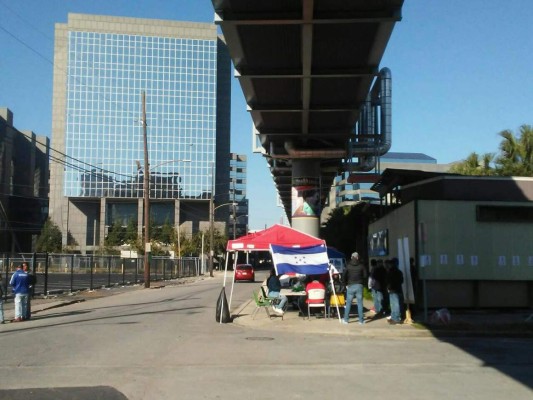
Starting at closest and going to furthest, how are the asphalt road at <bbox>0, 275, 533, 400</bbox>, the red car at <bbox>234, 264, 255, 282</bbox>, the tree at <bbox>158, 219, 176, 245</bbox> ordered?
the asphalt road at <bbox>0, 275, 533, 400</bbox> < the red car at <bbox>234, 264, 255, 282</bbox> < the tree at <bbox>158, 219, 176, 245</bbox>

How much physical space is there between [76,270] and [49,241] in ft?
196

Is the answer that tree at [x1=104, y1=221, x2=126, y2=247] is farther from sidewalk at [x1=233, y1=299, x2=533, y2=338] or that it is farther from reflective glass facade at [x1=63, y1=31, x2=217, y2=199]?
sidewalk at [x1=233, y1=299, x2=533, y2=338]

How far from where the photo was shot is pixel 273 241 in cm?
1739

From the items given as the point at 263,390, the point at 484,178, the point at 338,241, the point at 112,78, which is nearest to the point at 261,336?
the point at 263,390

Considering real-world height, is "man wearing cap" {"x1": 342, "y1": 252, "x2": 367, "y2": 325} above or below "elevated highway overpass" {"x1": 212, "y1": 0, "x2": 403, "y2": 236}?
below

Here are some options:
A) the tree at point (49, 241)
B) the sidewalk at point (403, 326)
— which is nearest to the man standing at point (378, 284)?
the sidewalk at point (403, 326)

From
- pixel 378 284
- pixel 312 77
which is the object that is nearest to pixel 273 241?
pixel 378 284

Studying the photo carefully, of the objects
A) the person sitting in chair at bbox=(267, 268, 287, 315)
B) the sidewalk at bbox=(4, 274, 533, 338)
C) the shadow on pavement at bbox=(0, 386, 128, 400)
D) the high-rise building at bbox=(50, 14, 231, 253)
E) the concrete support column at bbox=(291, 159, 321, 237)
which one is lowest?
the sidewalk at bbox=(4, 274, 533, 338)

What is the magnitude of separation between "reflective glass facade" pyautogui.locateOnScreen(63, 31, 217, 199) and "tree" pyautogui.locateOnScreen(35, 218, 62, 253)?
1132cm

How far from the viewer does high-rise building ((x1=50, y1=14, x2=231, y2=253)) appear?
103 m

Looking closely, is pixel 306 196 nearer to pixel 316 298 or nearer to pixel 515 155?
pixel 515 155

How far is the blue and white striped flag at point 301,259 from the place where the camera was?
16.9 metres

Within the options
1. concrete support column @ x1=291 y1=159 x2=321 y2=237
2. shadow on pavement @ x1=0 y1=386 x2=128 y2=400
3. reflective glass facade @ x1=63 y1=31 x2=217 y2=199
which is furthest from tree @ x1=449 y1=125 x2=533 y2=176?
reflective glass facade @ x1=63 y1=31 x2=217 y2=199

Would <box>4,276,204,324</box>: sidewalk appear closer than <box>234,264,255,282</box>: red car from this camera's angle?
Yes
